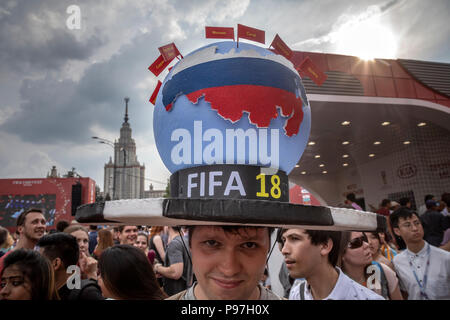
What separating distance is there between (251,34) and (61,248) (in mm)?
2519

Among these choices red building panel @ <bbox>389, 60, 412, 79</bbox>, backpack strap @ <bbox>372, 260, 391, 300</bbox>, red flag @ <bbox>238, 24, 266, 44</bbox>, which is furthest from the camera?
red building panel @ <bbox>389, 60, 412, 79</bbox>

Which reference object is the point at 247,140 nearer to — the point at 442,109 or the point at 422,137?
the point at 442,109

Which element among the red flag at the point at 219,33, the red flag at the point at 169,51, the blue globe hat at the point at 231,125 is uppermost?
the red flag at the point at 219,33

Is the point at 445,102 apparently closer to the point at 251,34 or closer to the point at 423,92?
the point at 423,92

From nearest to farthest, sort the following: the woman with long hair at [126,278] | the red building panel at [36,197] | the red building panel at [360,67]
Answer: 1. the woman with long hair at [126,278]
2. the red building panel at [360,67]
3. the red building panel at [36,197]

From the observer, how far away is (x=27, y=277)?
2.02 meters

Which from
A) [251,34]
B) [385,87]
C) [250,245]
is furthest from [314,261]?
[385,87]

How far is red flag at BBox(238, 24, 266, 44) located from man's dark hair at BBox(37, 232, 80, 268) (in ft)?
8.10

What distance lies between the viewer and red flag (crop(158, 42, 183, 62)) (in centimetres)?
163

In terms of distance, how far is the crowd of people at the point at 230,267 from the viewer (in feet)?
3.55

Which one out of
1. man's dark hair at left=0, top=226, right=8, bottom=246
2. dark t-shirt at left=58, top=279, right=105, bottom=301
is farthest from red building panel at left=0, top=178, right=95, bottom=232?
dark t-shirt at left=58, top=279, right=105, bottom=301

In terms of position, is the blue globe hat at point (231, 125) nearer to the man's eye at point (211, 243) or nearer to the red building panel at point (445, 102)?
the man's eye at point (211, 243)

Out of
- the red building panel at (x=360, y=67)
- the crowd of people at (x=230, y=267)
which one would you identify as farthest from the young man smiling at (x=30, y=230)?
the red building panel at (x=360, y=67)

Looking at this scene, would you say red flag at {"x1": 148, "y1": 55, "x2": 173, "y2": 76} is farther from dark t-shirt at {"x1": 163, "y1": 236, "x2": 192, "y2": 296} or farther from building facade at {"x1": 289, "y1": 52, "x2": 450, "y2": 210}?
building facade at {"x1": 289, "y1": 52, "x2": 450, "y2": 210}
